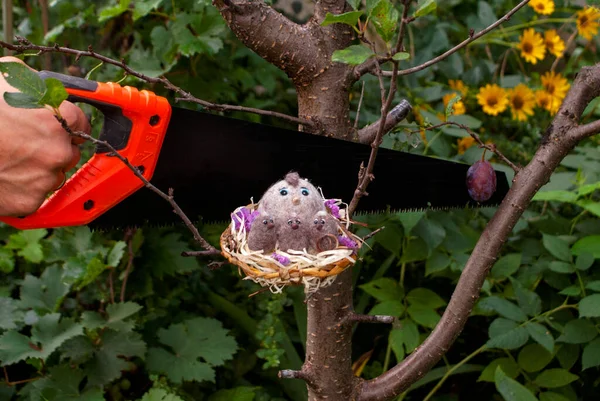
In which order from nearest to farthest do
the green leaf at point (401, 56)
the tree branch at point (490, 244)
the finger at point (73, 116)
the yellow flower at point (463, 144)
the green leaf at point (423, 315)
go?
the green leaf at point (401, 56) → the finger at point (73, 116) → the tree branch at point (490, 244) → the green leaf at point (423, 315) → the yellow flower at point (463, 144)

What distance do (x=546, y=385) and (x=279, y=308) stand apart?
0.56 meters

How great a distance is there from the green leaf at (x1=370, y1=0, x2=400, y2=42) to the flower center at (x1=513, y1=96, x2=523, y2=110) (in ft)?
3.98

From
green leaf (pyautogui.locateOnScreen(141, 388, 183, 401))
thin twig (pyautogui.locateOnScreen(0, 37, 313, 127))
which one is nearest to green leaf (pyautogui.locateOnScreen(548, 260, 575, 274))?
thin twig (pyautogui.locateOnScreen(0, 37, 313, 127))

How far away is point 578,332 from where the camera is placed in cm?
131

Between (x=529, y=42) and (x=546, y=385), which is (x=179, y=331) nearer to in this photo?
(x=546, y=385)

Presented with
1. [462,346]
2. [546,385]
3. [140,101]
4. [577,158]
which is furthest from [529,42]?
[140,101]

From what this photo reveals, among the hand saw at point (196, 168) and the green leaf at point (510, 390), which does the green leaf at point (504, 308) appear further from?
the hand saw at point (196, 168)

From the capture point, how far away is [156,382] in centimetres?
126

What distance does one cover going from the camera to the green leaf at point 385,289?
139 cm

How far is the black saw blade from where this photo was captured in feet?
3.19

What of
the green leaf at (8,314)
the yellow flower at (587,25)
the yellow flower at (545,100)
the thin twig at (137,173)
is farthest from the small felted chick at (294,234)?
the yellow flower at (587,25)

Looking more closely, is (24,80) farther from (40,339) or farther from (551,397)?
(551,397)

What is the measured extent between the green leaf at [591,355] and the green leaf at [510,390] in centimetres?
16

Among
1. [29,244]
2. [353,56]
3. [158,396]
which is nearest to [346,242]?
[353,56]
